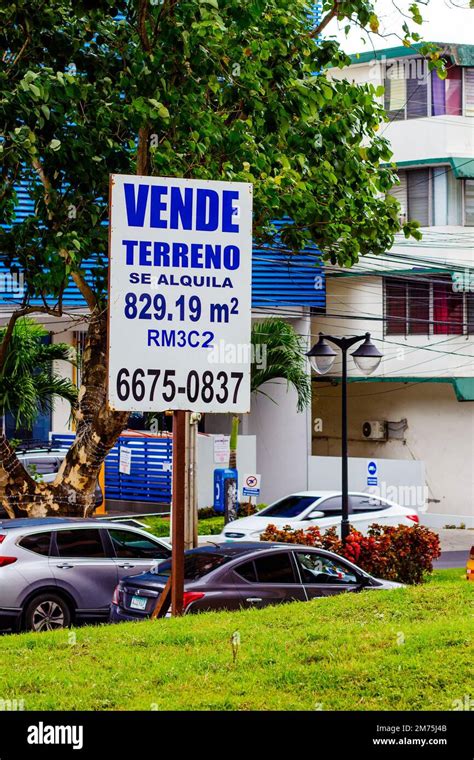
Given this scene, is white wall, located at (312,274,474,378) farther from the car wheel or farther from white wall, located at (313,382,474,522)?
the car wheel

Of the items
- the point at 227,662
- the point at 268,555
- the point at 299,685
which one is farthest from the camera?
the point at 268,555

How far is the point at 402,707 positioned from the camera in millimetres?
6156

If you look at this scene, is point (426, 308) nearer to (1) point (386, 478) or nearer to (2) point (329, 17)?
(1) point (386, 478)

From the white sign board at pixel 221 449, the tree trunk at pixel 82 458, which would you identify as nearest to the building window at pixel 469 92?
the white sign board at pixel 221 449

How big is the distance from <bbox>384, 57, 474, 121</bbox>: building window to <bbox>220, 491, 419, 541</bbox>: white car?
12863 mm

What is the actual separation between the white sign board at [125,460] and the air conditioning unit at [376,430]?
8.11 metres

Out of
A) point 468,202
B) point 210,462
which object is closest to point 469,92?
point 468,202

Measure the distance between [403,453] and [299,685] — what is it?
2564cm

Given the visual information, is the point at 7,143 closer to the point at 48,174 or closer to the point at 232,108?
the point at 48,174

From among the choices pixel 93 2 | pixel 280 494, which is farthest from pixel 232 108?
pixel 280 494

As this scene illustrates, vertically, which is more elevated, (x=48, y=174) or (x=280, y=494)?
(x=48, y=174)

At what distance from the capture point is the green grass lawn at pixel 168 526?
23781 millimetres
